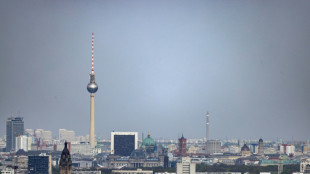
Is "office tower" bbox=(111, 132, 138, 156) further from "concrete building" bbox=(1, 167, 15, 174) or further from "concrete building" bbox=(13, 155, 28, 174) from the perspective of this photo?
"concrete building" bbox=(1, 167, 15, 174)

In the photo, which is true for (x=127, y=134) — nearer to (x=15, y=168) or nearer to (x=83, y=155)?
(x=83, y=155)

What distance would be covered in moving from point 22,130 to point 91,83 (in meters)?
29.3

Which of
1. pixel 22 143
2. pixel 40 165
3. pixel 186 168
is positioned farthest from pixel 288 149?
pixel 40 165

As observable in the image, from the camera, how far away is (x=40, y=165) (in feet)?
374

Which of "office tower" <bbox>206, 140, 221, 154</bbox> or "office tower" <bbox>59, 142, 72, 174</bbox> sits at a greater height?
"office tower" <bbox>59, 142, 72, 174</bbox>

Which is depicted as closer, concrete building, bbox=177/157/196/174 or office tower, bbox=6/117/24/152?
concrete building, bbox=177/157/196/174

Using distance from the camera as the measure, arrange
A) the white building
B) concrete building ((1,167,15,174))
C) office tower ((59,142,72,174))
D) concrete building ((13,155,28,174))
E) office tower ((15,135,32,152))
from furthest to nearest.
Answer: the white building < office tower ((15,135,32,152)) < concrete building ((13,155,28,174)) < concrete building ((1,167,15,174)) < office tower ((59,142,72,174))

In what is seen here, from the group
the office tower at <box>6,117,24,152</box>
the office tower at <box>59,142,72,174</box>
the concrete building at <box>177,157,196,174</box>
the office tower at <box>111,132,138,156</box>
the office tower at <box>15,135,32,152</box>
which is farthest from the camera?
the office tower at <box>15,135,32,152</box>

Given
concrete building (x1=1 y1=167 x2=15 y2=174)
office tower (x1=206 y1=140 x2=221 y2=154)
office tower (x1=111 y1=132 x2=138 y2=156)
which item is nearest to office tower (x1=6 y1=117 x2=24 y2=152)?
office tower (x1=111 y1=132 x2=138 y2=156)

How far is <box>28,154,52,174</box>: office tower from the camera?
364ft

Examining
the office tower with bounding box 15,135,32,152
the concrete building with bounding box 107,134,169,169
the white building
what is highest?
the office tower with bounding box 15,135,32,152

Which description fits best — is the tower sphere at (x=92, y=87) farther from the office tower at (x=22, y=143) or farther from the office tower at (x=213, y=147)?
the office tower at (x=213, y=147)

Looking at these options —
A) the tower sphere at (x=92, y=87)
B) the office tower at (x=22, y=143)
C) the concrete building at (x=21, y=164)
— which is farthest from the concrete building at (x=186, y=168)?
the office tower at (x=22, y=143)

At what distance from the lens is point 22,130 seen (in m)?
178
